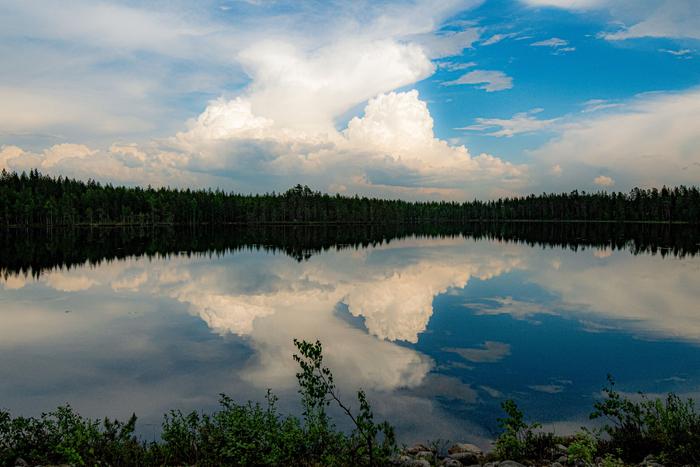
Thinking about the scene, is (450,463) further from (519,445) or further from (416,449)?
(519,445)

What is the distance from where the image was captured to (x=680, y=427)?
10.8 metres

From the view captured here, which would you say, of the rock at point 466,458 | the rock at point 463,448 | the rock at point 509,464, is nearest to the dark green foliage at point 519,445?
the rock at point 466,458

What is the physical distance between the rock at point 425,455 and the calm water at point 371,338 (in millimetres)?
1896

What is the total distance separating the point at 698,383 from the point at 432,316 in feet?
49.6

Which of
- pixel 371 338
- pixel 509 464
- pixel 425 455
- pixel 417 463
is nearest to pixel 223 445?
pixel 417 463

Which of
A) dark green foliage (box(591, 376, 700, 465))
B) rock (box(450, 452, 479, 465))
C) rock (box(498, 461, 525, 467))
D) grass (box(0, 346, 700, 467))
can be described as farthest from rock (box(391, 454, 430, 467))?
dark green foliage (box(591, 376, 700, 465))

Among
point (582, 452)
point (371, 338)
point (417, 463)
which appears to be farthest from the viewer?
point (371, 338)

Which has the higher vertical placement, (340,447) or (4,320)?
(340,447)

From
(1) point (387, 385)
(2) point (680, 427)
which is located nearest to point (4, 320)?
(1) point (387, 385)

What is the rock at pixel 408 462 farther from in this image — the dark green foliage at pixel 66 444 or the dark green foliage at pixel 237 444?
the dark green foliage at pixel 66 444

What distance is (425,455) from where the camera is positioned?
37.3ft

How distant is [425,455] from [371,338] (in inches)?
538

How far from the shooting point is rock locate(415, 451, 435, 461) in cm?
1119

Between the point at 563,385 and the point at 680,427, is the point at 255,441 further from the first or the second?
the point at 563,385
